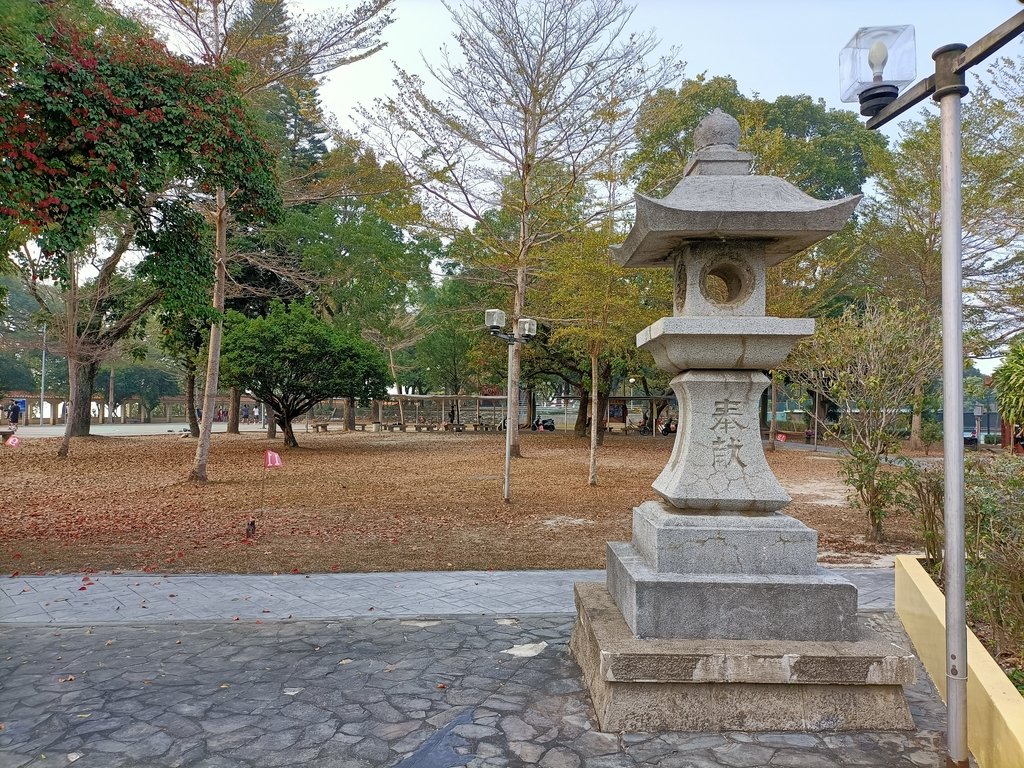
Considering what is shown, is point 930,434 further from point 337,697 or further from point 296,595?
point 337,697

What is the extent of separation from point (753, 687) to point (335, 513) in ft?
25.8

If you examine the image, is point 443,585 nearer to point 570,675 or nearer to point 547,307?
point 570,675

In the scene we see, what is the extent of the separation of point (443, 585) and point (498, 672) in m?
2.18

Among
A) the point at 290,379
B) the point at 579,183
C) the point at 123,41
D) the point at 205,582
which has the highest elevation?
the point at 579,183

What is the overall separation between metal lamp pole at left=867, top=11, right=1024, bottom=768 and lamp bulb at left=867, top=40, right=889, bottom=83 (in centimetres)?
20

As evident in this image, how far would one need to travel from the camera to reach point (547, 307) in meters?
19.7

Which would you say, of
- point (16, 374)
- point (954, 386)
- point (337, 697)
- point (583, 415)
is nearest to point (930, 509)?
point (954, 386)

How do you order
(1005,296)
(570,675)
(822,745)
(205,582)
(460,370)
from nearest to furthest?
(822,745) → (570,675) → (205,582) → (1005,296) → (460,370)

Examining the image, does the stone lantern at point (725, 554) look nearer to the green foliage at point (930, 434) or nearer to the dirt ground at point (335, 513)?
the dirt ground at point (335, 513)

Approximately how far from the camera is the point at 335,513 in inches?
400

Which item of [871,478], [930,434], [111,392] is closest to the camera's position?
[871,478]

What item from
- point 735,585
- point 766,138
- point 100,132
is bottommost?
point 735,585

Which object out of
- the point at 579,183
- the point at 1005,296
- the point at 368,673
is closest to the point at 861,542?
the point at 368,673

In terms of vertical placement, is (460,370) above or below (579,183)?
below
